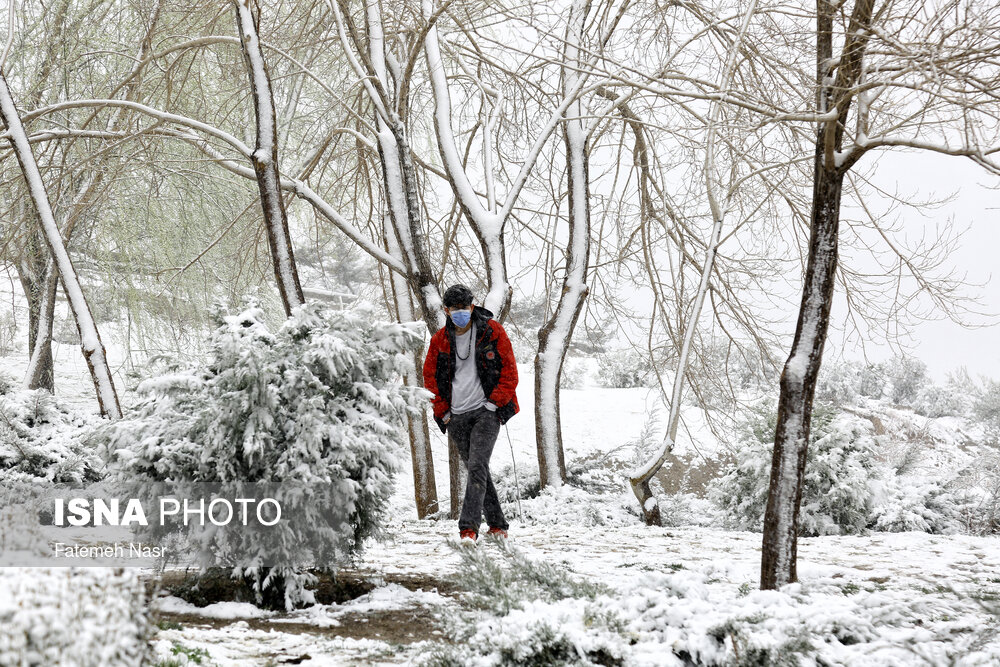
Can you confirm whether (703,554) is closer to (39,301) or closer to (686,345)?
(686,345)

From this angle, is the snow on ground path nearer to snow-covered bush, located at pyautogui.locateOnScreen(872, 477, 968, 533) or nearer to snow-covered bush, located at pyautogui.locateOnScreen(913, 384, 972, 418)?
snow-covered bush, located at pyautogui.locateOnScreen(872, 477, 968, 533)

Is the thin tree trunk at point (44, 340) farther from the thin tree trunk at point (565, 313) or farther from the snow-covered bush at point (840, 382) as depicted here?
the snow-covered bush at point (840, 382)

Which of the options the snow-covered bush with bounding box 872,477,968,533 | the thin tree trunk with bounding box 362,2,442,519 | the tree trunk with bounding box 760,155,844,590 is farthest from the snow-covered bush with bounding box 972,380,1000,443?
the tree trunk with bounding box 760,155,844,590

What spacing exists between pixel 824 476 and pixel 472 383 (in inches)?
176

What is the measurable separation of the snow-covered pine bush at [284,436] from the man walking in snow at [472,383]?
1006mm

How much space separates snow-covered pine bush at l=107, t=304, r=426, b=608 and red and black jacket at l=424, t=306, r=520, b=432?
104cm

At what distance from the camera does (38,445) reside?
24.5ft

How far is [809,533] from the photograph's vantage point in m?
7.71

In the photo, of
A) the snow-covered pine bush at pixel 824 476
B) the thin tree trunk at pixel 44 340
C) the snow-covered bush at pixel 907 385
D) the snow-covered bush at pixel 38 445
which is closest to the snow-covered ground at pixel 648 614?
the snow-covered pine bush at pixel 824 476

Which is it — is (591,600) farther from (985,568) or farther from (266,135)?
(266,135)

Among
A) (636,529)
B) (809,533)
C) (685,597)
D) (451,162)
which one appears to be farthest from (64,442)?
(809,533)

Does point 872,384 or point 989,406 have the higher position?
point 872,384

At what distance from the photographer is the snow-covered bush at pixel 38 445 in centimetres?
721

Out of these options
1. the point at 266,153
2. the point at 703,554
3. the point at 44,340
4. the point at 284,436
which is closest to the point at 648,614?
the point at 284,436
